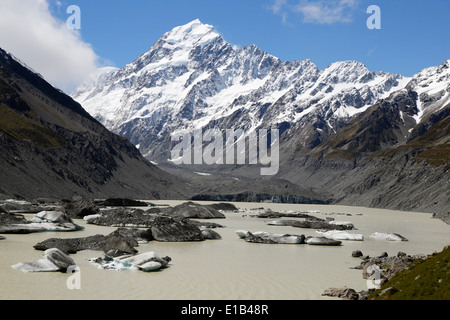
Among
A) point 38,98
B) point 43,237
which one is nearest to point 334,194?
point 38,98

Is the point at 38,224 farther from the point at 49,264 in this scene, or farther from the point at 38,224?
the point at 49,264

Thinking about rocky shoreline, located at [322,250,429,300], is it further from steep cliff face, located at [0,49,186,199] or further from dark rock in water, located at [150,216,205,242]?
steep cliff face, located at [0,49,186,199]

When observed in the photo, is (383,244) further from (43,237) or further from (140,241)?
(43,237)

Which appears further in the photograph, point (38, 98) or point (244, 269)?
point (38, 98)

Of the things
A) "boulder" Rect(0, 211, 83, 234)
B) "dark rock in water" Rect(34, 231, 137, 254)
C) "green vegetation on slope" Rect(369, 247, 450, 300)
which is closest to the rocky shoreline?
"green vegetation on slope" Rect(369, 247, 450, 300)
